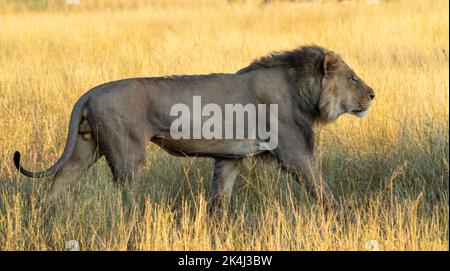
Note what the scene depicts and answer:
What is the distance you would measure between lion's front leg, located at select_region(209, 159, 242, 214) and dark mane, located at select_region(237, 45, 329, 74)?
615mm

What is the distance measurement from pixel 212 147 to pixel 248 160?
0.56 metres

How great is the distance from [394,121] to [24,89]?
3891 millimetres

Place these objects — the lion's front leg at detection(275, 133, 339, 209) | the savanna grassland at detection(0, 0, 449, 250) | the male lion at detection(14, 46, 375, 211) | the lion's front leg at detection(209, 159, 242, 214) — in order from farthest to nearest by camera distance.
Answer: the lion's front leg at detection(209, 159, 242, 214), the lion's front leg at detection(275, 133, 339, 209), the male lion at detection(14, 46, 375, 211), the savanna grassland at detection(0, 0, 449, 250)

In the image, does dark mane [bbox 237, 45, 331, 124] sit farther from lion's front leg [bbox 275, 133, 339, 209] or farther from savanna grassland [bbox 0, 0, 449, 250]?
savanna grassland [bbox 0, 0, 449, 250]

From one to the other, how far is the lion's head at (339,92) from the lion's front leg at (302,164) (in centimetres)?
34

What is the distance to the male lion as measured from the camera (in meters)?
5.23

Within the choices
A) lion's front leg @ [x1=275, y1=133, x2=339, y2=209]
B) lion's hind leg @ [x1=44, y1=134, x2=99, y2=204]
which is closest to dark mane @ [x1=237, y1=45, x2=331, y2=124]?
lion's front leg @ [x1=275, y1=133, x2=339, y2=209]

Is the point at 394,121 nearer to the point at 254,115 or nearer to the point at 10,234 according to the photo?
the point at 254,115

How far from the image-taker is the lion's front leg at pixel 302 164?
5.37m

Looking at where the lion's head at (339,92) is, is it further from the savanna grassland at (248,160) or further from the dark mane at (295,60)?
the savanna grassland at (248,160)

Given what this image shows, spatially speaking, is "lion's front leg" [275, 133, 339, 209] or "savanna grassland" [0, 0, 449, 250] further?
"lion's front leg" [275, 133, 339, 209]

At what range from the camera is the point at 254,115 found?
218 inches

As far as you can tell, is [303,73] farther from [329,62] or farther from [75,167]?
[75,167]

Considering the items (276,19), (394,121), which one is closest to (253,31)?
(276,19)
